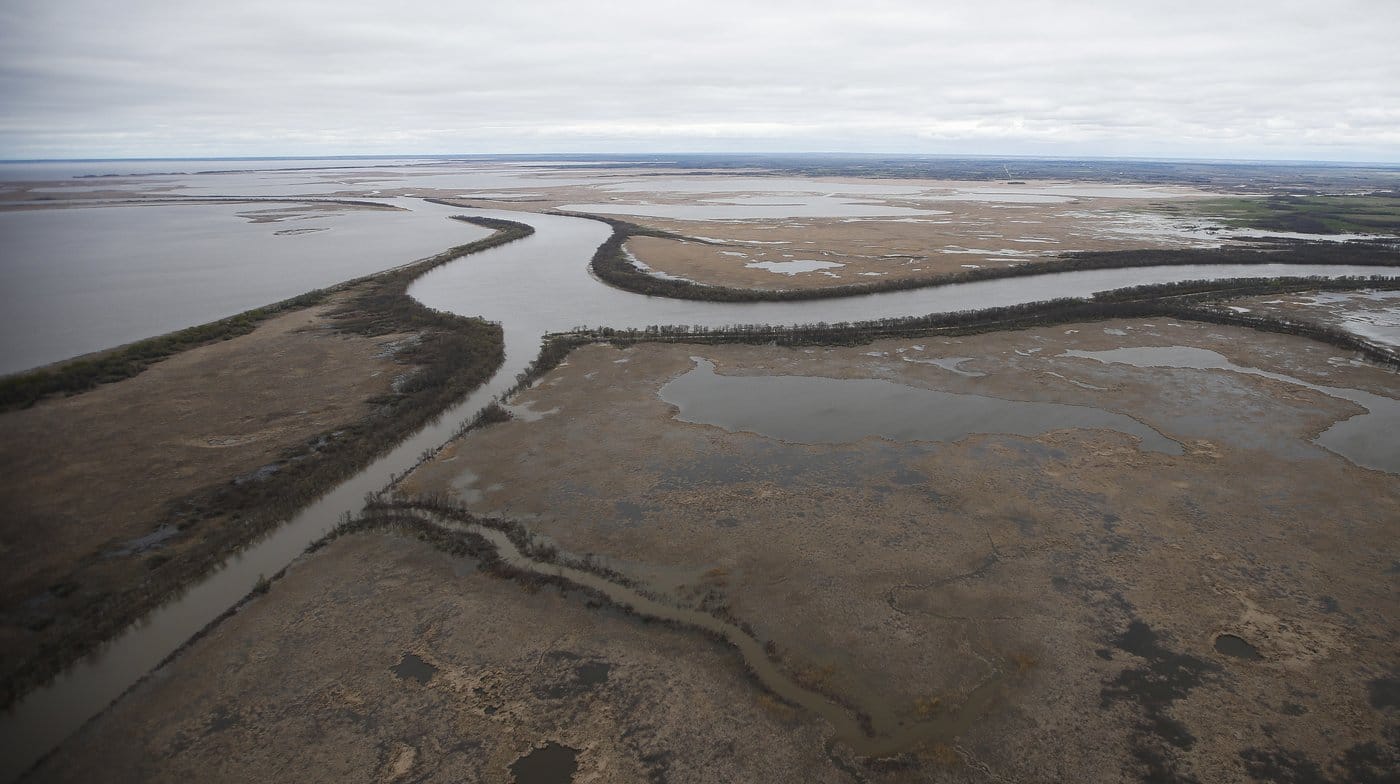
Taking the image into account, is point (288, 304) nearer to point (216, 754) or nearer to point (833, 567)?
point (216, 754)

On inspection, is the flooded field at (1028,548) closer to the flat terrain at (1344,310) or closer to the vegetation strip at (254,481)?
the vegetation strip at (254,481)

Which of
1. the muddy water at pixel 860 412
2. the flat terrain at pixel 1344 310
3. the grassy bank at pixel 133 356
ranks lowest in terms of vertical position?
the muddy water at pixel 860 412

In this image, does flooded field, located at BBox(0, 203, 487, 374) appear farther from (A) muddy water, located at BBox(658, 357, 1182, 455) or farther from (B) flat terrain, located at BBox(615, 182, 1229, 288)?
(A) muddy water, located at BBox(658, 357, 1182, 455)

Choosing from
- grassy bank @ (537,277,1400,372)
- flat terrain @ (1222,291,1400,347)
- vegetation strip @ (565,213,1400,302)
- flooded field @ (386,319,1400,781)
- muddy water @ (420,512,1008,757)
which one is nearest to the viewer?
muddy water @ (420,512,1008,757)

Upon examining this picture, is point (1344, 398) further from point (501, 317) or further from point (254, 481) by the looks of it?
point (501, 317)

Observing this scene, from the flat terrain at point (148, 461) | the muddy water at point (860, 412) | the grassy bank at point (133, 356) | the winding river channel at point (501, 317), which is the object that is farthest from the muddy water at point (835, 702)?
the grassy bank at point (133, 356)

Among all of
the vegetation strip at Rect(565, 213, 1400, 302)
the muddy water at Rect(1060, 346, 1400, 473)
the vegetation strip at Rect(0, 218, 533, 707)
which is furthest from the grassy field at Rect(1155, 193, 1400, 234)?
the vegetation strip at Rect(0, 218, 533, 707)

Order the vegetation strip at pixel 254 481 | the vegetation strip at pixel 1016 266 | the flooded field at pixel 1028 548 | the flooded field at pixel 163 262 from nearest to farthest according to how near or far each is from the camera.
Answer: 1. the flooded field at pixel 1028 548
2. the vegetation strip at pixel 254 481
3. the flooded field at pixel 163 262
4. the vegetation strip at pixel 1016 266
